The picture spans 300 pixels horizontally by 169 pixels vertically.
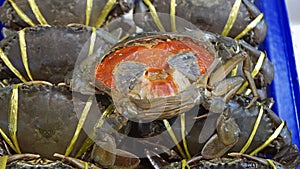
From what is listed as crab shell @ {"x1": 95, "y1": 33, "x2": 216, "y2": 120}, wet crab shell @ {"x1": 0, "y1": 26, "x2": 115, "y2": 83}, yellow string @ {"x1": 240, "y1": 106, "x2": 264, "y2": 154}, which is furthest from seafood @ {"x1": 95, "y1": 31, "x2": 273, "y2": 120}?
wet crab shell @ {"x1": 0, "y1": 26, "x2": 115, "y2": 83}

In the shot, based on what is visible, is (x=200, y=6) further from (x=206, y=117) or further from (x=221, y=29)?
(x=206, y=117)

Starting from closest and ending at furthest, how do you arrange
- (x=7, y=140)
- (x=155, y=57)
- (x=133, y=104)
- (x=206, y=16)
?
(x=133, y=104)
(x=155, y=57)
(x=7, y=140)
(x=206, y=16)

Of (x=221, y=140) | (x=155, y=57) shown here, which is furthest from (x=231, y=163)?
(x=155, y=57)

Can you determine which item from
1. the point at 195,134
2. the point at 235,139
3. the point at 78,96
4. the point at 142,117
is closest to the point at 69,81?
the point at 78,96

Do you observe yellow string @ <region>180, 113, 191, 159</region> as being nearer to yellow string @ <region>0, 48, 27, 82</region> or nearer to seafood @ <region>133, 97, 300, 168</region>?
seafood @ <region>133, 97, 300, 168</region>

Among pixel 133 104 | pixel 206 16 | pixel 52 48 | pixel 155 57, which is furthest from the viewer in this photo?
pixel 206 16

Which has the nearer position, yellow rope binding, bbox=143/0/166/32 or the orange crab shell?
the orange crab shell

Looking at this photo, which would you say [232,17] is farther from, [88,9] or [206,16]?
[88,9]
